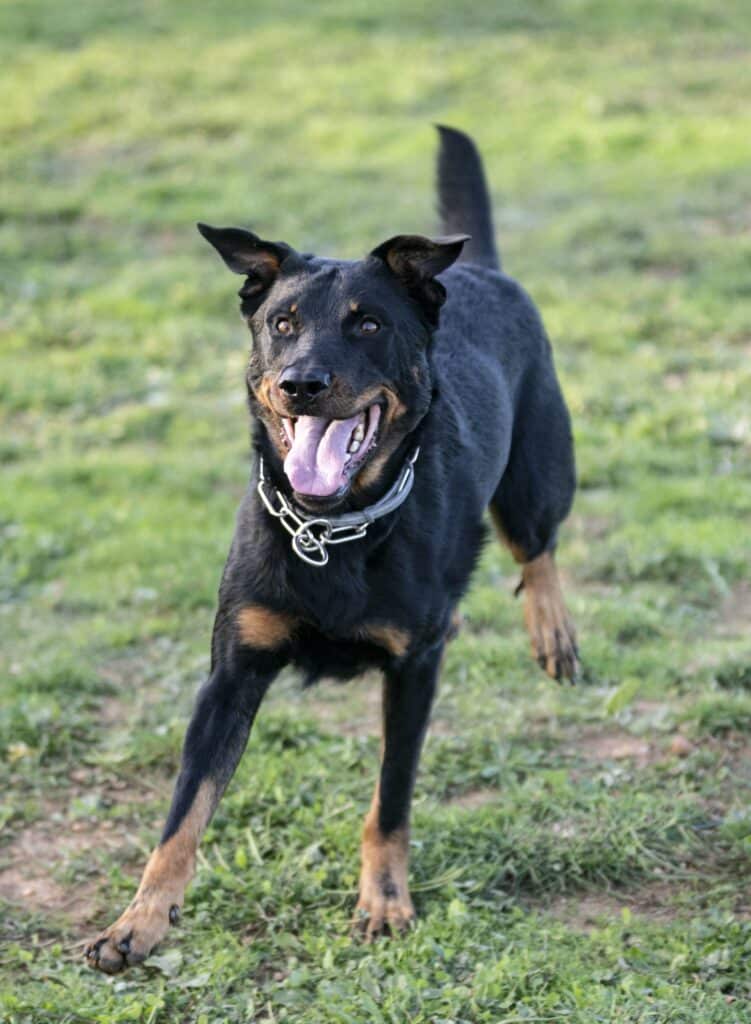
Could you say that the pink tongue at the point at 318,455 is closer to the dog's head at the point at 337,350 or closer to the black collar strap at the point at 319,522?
the dog's head at the point at 337,350

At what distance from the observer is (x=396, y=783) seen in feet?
13.6

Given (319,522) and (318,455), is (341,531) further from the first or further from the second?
(318,455)

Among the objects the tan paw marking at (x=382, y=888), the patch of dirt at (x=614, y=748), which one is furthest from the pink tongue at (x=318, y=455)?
the patch of dirt at (x=614, y=748)

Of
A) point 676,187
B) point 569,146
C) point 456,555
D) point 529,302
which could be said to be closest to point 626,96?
point 569,146

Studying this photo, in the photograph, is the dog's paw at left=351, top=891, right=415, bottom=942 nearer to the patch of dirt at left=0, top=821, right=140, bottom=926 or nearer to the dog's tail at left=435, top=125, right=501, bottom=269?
the patch of dirt at left=0, top=821, right=140, bottom=926

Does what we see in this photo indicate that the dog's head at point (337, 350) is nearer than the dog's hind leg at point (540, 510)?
Yes

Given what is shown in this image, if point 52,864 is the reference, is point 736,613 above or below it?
above

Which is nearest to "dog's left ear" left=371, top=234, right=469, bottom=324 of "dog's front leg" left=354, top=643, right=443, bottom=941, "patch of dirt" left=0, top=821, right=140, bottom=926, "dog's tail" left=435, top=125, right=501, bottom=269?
"dog's front leg" left=354, top=643, right=443, bottom=941

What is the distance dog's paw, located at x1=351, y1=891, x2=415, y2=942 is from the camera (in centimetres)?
402

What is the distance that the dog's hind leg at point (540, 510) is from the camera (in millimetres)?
5262

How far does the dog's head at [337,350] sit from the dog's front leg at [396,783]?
0.59m

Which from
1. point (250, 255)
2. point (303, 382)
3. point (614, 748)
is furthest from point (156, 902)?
point (614, 748)

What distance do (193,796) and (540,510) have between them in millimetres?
2023

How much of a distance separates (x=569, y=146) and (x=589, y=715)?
346 inches
